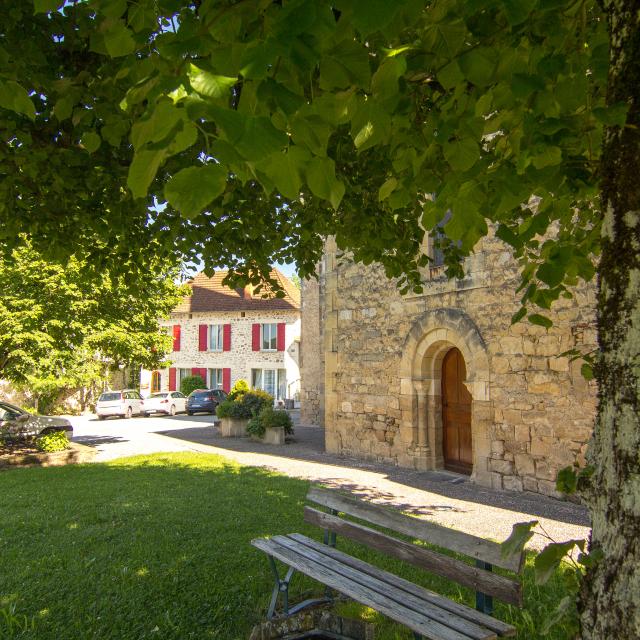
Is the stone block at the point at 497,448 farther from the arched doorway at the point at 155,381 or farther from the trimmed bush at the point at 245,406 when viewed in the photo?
the arched doorway at the point at 155,381

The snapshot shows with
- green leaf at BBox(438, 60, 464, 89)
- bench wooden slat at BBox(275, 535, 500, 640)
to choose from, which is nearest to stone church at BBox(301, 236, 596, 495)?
bench wooden slat at BBox(275, 535, 500, 640)

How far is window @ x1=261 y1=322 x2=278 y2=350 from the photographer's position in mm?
27078

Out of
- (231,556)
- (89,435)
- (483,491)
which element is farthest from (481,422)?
(89,435)

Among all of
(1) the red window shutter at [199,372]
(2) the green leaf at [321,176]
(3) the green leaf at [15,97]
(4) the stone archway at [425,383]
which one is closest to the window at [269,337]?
(1) the red window shutter at [199,372]

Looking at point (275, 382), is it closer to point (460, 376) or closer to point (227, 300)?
point (227, 300)

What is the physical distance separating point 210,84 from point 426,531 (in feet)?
10.0

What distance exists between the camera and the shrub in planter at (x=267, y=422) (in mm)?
13922

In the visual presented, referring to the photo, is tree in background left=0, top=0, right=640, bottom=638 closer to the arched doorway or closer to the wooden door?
the wooden door

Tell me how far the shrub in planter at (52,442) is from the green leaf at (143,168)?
12.0 m

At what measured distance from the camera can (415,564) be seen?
333 cm

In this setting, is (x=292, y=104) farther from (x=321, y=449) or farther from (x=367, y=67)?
(x=321, y=449)

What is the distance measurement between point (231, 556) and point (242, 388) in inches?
515

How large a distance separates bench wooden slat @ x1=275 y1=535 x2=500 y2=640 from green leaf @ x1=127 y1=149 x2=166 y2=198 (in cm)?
247

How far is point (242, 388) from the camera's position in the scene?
17969 millimetres
